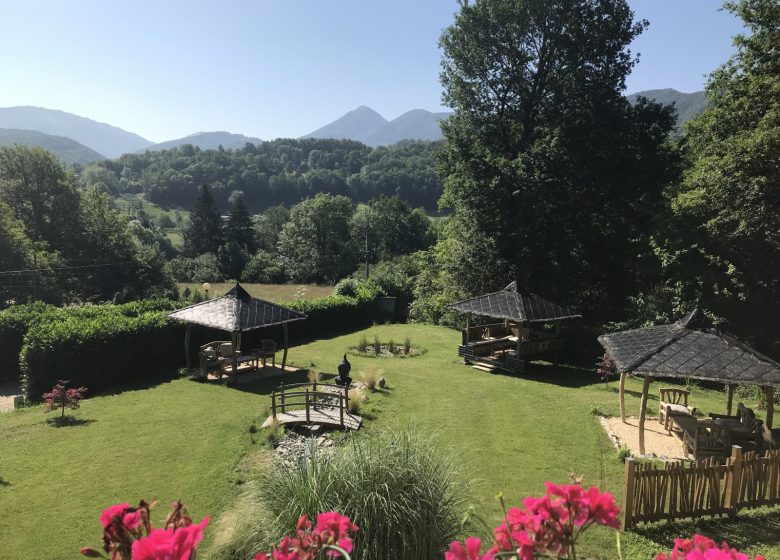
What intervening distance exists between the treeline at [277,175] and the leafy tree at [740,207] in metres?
92.0

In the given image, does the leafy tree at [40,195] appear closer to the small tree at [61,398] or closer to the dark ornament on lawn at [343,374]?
the small tree at [61,398]

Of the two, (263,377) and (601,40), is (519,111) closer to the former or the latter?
(601,40)

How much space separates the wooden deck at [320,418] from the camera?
1135 cm

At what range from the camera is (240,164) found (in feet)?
454

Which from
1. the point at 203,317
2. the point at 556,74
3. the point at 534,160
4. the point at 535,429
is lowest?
the point at 535,429

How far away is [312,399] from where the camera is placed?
12.9m

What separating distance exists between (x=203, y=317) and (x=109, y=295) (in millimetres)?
30806

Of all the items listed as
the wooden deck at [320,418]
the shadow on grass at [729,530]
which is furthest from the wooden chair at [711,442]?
the wooden deck at [320,418]

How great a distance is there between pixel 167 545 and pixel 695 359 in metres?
10.7

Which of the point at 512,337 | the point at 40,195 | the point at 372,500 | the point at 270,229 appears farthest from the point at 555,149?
the point at 270,229

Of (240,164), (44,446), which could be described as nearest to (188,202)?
(240,164)

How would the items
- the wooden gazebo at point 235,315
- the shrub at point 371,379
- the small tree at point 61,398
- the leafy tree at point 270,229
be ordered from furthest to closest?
the leafy tree at point 270,229 → the wooden gazebo at point 235,315 → the shrub at point 371,379 → the small tree at point 61,398

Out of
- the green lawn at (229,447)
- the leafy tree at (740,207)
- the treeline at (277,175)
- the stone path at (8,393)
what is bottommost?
the stone path at (8,393)

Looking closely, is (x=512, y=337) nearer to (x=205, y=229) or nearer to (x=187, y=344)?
(x=187, y=344)
